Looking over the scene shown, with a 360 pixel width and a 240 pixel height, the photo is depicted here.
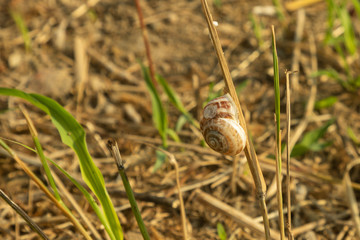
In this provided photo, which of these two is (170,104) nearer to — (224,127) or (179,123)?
(179,123)

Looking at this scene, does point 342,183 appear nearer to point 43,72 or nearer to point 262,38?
point 262,38

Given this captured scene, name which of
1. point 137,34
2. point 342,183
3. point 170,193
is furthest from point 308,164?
point 137,34

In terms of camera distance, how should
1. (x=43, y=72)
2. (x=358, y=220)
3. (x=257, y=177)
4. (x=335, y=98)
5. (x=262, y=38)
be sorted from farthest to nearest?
(x=262, y=38) → (x=43, y=72) → (x=335, y=98) → (x=358, y=220) → (x=257, y=177)

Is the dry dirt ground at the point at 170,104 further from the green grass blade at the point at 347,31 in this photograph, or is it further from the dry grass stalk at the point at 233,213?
the green grass blade at the point at 347,31

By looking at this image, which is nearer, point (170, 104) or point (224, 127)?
point (224, 127)

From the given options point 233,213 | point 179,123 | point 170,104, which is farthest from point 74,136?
point 170,104

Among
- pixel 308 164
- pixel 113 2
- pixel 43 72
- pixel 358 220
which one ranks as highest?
pixel 113 2
